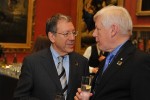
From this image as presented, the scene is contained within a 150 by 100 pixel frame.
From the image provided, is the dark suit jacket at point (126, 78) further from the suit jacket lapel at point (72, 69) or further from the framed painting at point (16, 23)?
the framed painting at point (16, 23)

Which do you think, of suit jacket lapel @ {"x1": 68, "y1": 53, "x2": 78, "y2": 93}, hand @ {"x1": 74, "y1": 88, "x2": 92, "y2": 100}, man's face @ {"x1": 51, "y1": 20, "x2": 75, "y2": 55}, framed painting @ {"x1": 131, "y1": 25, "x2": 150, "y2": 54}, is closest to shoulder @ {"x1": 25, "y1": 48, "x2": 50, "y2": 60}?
man's face @ {"x1": 51, "y1": 20, "x2": 75, "y2": 55}

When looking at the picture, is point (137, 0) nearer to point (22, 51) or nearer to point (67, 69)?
point (22, 51)

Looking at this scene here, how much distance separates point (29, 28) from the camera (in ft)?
24.2

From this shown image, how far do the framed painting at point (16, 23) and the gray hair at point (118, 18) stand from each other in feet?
16.2

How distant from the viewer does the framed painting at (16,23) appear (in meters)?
6.95

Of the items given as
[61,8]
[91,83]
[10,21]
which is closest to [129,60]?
[91,83]

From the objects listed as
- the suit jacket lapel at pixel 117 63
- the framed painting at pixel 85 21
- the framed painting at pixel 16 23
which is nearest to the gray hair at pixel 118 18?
the suit jacket lapel at pixel 117 63

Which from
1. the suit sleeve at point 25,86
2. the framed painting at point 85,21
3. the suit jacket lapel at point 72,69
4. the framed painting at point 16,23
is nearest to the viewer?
the suit sleeve at point 25,86

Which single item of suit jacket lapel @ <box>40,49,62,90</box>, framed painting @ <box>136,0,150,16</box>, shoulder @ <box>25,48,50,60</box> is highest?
framed painting @ <box>136,0,150,16</box>

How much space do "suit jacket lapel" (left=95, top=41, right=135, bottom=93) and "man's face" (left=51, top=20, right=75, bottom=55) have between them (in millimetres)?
726

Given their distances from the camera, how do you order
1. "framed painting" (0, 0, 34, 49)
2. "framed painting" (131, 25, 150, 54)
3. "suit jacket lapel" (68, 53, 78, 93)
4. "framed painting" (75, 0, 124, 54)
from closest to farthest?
"suit jacket lapel" (68, 53, 78, 93)
"framed painting" (131, 25, 150, 54)
"framed painting" (0, 0, 34, 49)
"framed painting" (75, 0, 124, 54)

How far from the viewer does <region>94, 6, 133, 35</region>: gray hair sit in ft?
7.49

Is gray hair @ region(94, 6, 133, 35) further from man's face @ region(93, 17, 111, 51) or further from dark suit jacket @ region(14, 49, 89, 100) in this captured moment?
dark suit jacket @ region(14, 49, 89, 100)

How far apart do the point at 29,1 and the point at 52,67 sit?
462 cm
